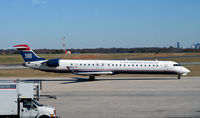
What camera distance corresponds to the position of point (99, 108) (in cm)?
1928

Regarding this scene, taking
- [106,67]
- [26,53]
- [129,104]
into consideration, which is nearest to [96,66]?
[106,67]

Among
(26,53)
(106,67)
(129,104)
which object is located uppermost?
(26,53)

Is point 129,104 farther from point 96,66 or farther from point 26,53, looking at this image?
point 26,53

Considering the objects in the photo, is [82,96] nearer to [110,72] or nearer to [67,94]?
[67,94]

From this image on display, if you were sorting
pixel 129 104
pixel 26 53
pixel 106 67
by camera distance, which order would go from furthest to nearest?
pixel 26 53, pixel 106 67, pixel 129 104

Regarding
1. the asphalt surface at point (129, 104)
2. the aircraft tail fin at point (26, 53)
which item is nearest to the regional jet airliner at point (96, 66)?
the aircraft tail fin at point (26, 53)

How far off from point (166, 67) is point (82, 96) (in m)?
16.5

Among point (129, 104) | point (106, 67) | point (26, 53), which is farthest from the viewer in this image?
point (26, 53)

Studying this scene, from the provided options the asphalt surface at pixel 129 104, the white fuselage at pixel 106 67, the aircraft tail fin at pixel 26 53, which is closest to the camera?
the asphalt surface at pixel 129 104

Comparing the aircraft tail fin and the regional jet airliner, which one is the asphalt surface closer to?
the regional jet airliner

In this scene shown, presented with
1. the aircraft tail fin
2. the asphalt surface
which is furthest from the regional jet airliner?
the asphalt surface

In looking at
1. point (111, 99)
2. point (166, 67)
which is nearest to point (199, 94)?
point (111, 99)

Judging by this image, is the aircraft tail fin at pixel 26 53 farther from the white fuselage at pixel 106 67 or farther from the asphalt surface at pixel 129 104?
the asphalt surface at pixel 129 104

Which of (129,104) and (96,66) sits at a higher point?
(96,66)
